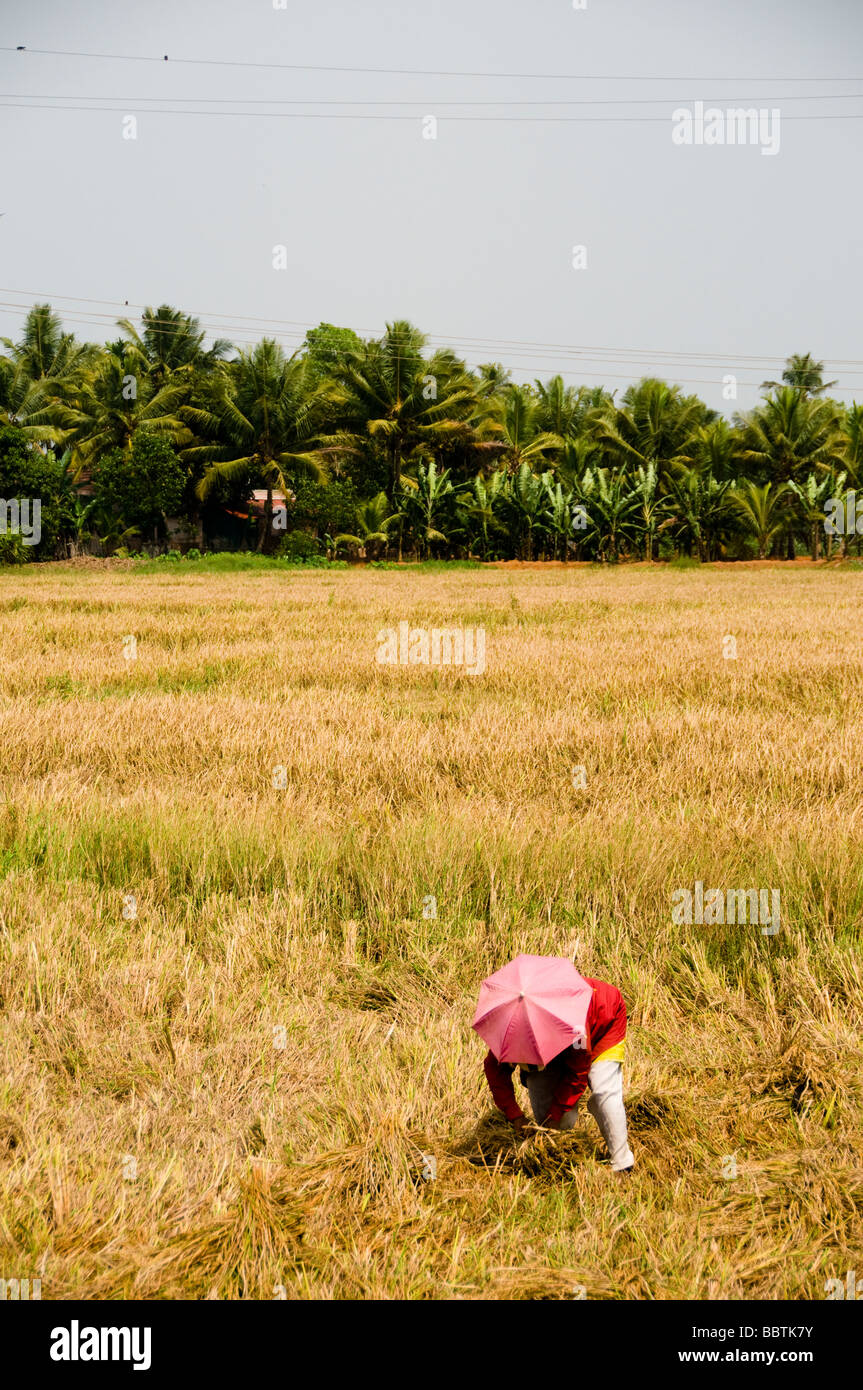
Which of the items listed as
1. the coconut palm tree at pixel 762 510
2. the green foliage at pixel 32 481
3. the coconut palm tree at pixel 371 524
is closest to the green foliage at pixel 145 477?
the green foliage at pixel 32 481

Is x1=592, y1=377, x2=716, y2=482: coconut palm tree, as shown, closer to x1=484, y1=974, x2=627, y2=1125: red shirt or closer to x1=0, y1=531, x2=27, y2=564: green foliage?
x1=0, y1=531, x2=27, y2=564: green foliage

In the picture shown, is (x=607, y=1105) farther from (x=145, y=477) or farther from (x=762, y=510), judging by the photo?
(x=762, y=510)

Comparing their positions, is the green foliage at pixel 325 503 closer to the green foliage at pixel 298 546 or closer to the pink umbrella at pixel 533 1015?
the green foliage at pixel 298 546

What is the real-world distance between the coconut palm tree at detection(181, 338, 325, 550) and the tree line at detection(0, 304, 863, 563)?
0.08 meters

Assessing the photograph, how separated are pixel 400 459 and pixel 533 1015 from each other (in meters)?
38.3

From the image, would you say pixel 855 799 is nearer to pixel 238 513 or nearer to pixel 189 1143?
pixel 189 1143

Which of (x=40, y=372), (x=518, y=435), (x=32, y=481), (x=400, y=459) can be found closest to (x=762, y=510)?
(x=518, y=435)

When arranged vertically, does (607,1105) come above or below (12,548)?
below

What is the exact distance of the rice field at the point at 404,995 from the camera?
1825 millimetres

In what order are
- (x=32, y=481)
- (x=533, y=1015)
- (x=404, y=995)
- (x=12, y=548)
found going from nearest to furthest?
(x=533, y=1015) → (x=404, y=995) → (x=12, y=548) → (x=32, y=481)

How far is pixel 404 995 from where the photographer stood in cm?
282

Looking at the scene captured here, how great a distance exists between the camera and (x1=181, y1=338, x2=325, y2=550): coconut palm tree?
113ft

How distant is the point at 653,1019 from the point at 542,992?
3.25ft
